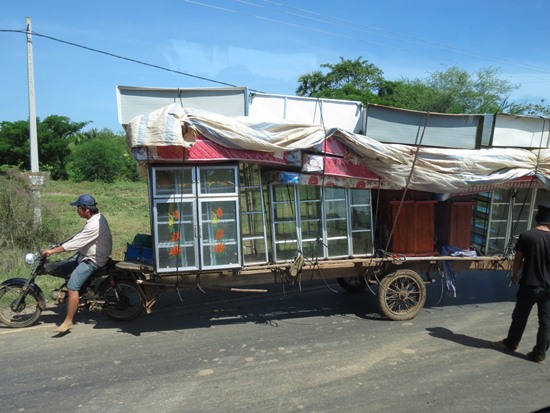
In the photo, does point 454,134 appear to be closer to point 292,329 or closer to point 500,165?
point 500,165

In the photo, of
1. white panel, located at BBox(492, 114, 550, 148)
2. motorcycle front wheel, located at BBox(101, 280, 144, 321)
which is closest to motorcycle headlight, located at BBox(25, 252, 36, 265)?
motorcycle front wheel, located at BBox(101, 280, 144, 321)

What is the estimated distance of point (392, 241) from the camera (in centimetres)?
609

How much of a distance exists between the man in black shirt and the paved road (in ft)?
0.61

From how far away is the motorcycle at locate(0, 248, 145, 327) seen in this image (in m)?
5.48

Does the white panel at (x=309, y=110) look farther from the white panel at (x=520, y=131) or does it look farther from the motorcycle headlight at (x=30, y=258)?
the motorcycle headlight at (x=30, y=258)

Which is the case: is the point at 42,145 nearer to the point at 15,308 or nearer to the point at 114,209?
the point at 114,209

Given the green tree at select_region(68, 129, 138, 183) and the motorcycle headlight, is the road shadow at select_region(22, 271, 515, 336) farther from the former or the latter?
the green tree at select_region(68, 129, 138, 183)

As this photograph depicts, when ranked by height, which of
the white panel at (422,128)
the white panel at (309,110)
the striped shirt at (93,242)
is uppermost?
the white panel at (309,110)

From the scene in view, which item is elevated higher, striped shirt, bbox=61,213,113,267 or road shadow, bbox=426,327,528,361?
striped shirt, bbox=61,213,113,267

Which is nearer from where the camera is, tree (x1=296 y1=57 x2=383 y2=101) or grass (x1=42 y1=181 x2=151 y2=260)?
grass (x1=42 y1=181 x2=151 y2=260)

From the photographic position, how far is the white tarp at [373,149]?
474cm

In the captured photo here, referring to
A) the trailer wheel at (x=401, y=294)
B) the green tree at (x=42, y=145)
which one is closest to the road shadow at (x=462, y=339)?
the trailer wheel at (x=401, y=294)

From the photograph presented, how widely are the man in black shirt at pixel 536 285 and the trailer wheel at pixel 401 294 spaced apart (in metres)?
1.23

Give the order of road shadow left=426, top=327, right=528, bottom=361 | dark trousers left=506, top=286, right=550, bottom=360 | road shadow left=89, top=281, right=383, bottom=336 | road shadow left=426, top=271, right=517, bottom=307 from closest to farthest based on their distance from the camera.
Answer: dark trousers left=506, top=286, right=550, bottom=360 → road shadow left=426, top=327, right=528, bottom=361 → road shadow left=89, top=281, right=383, bottom=336 → road shadow left=426, top=271, right=517, bottom=307
